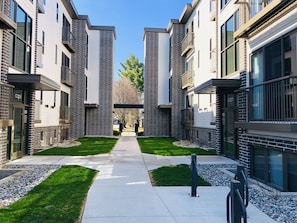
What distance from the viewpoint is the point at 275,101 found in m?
7.70

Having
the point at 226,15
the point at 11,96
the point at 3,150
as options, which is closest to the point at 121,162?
the point at 3,150

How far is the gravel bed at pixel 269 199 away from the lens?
5352mm

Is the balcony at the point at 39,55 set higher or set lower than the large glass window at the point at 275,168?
higher

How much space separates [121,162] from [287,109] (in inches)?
258

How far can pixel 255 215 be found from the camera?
5293mm

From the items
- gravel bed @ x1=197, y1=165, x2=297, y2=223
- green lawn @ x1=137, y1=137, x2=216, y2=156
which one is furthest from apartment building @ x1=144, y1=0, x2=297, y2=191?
green lawn @ x1=137, y1=137, x2=216, y2=156

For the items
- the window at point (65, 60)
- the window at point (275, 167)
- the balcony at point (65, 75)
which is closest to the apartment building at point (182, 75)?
the window at point (275, 167)

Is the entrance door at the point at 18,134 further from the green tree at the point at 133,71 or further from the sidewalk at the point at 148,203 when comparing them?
the green tree at the point at 133,71

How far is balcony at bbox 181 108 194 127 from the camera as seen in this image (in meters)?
21.0

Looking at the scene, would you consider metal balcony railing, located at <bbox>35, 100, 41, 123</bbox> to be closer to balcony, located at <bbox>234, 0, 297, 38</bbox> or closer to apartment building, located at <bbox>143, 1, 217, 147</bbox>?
apartment building, located at <bbox>143, 1, 217, 147</bbox>

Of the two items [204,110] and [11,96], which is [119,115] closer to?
[204,110]

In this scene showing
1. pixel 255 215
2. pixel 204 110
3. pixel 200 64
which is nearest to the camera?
pixel 255 215

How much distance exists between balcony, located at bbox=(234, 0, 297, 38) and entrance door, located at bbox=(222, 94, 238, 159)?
3.76m

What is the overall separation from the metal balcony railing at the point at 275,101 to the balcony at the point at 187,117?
37.9 ft
